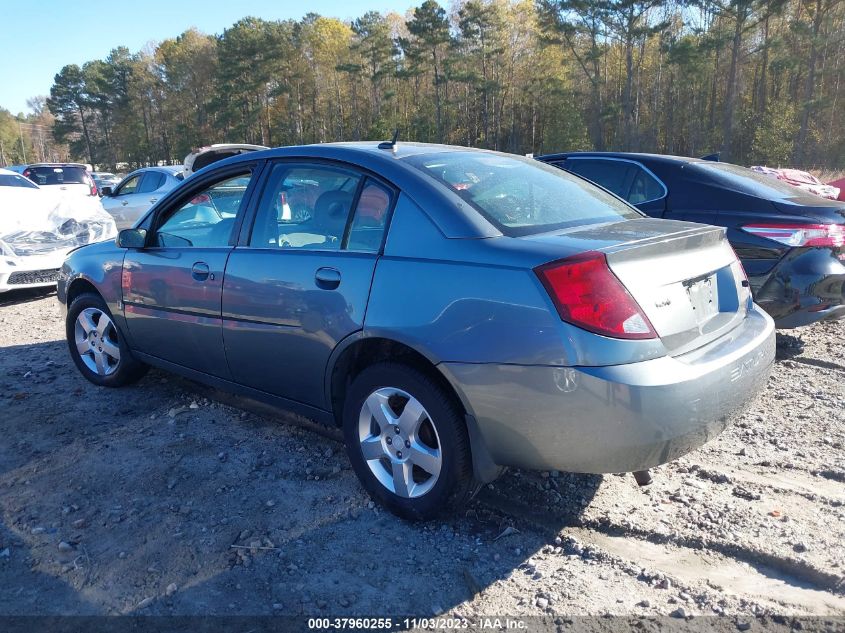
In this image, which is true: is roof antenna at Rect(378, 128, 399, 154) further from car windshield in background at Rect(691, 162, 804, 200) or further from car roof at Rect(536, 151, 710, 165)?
car windshield in background at Rect(691, 162, 804, 200)

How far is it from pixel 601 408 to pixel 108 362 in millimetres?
3760

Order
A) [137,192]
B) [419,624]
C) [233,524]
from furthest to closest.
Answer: [137,192], [233,524], [419,624]

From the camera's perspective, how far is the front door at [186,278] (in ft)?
11.7

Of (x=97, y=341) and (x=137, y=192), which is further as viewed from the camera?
(x=137, y=192)

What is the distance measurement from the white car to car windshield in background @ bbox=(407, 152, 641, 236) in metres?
6.52

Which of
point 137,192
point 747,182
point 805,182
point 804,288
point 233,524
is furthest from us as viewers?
point 805,182

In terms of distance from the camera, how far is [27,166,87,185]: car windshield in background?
14805mm

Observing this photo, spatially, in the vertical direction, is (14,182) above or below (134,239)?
above

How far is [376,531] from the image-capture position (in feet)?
9.25

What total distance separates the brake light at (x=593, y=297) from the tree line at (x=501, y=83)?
46289 mm

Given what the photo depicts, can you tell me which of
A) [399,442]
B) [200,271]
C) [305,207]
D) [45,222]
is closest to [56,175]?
[45,222]

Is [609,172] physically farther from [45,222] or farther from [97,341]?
[45,222]

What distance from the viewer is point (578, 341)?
89.3 inches

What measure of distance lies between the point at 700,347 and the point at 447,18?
58313 mm
